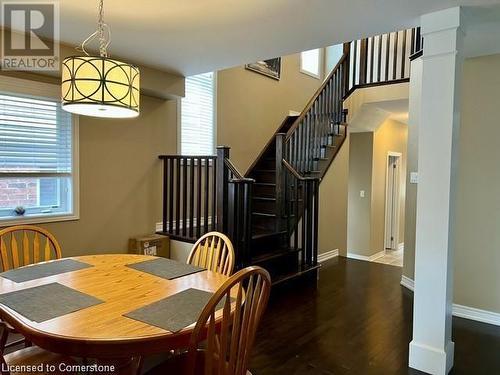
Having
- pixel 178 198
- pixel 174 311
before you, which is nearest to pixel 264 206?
pixel 178 198

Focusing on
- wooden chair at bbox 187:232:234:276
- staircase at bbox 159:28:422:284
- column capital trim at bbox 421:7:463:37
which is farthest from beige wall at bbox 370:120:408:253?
wooden chair at bbox 187:232:234:276

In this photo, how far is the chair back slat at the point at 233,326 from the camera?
1.32m

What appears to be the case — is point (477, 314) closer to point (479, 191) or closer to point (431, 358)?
point (479, 191)

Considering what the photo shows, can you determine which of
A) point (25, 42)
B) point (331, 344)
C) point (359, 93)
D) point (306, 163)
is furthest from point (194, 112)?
point (331, 344)

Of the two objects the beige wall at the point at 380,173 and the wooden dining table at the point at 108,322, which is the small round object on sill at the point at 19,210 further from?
the beige wall at the point at 380,173

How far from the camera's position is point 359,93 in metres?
5.98

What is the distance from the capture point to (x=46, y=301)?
5.37 ft

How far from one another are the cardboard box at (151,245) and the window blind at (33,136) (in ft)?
3.46

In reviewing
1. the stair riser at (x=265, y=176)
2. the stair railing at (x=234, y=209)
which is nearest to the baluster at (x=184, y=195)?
the stair railing at (x=234, y=209)

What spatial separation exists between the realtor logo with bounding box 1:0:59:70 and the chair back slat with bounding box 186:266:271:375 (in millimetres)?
2331

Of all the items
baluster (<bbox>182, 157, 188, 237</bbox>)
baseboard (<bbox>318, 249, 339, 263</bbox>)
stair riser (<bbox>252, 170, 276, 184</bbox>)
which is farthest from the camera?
baseboard (<bbox>318, 249, 339, 263</bbox>)

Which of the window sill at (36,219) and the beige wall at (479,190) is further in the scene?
the beige wall at (479,190)

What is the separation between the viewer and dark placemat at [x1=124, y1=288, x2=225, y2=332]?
4.73 ft

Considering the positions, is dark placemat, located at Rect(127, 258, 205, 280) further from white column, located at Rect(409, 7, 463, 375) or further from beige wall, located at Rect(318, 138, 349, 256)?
beige wall, located at Rect(318, 138, 349, 256)
